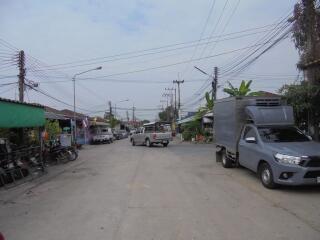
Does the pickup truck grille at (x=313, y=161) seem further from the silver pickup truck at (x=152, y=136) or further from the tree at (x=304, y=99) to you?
the silver pickup truck at (x=152, y=136)

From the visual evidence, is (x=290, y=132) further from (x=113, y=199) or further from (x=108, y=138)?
(x=108, y=138)

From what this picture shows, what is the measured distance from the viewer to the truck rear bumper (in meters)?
10.6

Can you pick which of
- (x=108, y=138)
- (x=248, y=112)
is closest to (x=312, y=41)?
(x=248, y=112)

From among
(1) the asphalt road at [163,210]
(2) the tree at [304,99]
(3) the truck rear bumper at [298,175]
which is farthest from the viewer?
(2) the tree at [304,99]

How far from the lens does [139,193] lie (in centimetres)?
1121

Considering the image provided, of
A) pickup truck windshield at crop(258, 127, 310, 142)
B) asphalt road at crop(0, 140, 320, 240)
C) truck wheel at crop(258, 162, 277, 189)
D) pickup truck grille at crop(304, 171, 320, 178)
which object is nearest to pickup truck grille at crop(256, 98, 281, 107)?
pickup truck windshield at crop(258, 127, 310, 142)

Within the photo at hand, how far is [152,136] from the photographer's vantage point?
38.5 metres

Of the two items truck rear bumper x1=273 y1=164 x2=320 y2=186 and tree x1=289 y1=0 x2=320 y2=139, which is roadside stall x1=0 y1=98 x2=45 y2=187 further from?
tree x1=289 y1=0 x2=320 y2=139

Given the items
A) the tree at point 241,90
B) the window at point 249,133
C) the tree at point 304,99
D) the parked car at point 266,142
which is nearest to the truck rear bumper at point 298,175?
the parked car at point 266,142

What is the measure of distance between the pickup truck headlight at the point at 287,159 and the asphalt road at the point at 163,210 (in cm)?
77

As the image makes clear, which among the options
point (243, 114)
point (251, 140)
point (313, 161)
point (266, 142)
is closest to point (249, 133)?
point (251, 140)

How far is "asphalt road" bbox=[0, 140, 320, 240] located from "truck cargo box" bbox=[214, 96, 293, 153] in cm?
194

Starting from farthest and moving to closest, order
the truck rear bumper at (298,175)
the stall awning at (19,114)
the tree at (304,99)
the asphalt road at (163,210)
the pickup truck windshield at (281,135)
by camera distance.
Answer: the tree at (304,99), the stall awning at (19,114), the pickup truck windshield at (281,135), the truck rear bumper at (298,175), the asphalt road at (163,210)

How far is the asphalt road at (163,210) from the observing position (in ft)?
23.3
